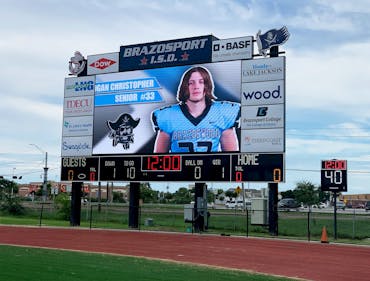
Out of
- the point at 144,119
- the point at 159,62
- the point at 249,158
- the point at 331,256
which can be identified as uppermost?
the point at 159,62

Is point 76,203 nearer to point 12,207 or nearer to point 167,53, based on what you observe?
point 167,53

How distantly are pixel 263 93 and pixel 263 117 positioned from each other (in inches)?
51.1

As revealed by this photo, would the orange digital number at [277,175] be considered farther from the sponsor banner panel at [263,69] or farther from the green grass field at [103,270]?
the green grass field at [103,270]

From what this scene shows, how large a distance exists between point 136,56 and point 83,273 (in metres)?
22.7

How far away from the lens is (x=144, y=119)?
105ft

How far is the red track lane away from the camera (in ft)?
56.0

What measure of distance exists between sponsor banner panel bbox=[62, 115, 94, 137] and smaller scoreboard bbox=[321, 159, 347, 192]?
14307 mm

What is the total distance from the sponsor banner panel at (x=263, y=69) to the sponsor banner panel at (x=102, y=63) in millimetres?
9027

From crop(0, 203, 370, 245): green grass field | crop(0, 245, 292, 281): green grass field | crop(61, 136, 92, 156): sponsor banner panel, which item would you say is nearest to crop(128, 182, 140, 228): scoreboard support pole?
crop(0, 203, 370, 245): green grass field

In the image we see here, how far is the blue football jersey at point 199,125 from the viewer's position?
29.7 m

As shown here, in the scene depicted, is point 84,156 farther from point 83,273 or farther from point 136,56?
point 83,273

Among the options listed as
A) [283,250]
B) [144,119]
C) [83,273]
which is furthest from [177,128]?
[83,273]

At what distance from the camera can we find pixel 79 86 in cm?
3547

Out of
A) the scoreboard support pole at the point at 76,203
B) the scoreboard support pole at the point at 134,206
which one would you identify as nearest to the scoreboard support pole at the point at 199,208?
the scoreboard support pole at the point at 134,206
